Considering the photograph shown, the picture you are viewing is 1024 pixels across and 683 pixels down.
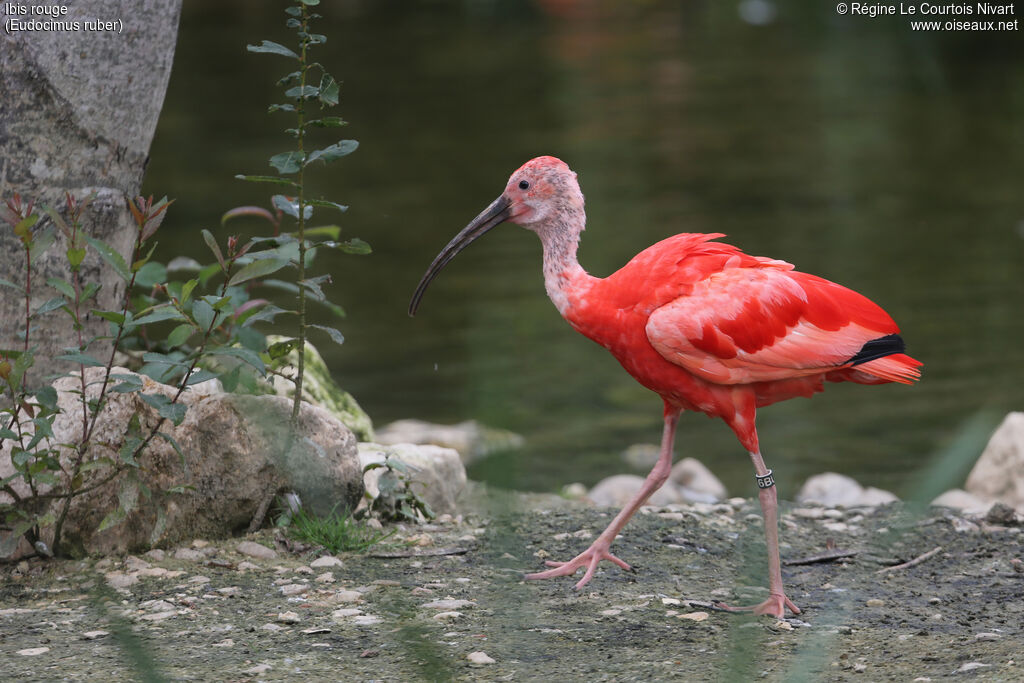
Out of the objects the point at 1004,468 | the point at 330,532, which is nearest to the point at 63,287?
the point at 330,532

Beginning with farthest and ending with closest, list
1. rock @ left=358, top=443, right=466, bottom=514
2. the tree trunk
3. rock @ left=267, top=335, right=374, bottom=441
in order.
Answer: rock @ left=267, top=335, right=374, bottom=441 → rock @ left=358, top=443, right=466, bottom=514 → the tree trunk

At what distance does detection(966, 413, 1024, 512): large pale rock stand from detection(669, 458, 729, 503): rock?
4.20ft

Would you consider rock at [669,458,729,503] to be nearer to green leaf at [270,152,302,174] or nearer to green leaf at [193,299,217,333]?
green leaf at [270,152,302,174]

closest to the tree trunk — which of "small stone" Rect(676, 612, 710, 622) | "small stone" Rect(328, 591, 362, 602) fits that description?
"small stone" Rect(328, 591, 362, 602)

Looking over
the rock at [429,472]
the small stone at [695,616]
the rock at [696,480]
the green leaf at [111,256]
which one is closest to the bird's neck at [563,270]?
the rock at [429,472]

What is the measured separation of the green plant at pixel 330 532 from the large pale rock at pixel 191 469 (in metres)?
0.07

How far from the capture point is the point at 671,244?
3887mm

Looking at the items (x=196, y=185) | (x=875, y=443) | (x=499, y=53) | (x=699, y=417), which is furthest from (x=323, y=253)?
(x=499, y=53)

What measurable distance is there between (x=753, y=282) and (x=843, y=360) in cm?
39

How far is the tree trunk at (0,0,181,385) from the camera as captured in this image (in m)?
3.63

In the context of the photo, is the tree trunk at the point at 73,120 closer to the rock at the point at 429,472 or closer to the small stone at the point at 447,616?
the rock at the point at 429,472

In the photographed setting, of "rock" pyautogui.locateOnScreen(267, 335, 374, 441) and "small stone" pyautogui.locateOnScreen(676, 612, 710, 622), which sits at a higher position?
"rock" pyautogui.locateOnScreen(267, 335, 374, 441)

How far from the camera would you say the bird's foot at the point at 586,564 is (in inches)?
148

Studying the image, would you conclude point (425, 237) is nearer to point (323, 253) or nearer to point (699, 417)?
point (323, 253)
